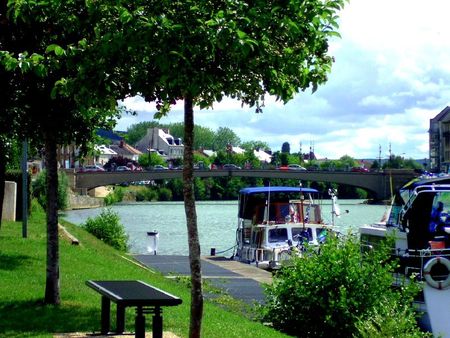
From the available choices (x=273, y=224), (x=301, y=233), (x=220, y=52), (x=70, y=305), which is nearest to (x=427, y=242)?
(x=70, y=305)

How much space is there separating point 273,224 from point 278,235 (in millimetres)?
532

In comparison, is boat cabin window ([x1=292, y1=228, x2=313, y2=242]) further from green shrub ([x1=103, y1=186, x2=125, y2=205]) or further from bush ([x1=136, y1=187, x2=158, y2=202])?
bush ([x1=136, y1=187, x2=158, y2=202])

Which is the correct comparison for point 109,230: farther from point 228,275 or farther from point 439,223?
point 439,223

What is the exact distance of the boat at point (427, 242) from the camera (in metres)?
16.0

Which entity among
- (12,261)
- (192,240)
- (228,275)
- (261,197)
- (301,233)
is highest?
(261,197)

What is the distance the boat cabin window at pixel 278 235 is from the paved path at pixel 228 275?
5217 mm

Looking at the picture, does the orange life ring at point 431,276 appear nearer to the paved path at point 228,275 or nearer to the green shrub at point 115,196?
the paved path at point 228,275

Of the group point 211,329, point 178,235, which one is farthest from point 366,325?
point 178,235

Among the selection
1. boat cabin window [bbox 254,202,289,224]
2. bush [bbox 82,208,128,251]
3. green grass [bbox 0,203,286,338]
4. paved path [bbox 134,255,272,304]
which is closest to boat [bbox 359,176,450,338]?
paved path [bbox 134,255,272,304]

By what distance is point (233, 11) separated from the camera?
27.3 ft

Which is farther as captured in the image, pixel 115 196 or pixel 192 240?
pixel 115 196

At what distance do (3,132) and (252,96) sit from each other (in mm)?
5647

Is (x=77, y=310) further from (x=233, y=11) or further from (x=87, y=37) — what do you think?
(x=233, y=11)

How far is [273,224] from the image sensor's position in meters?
36.7
